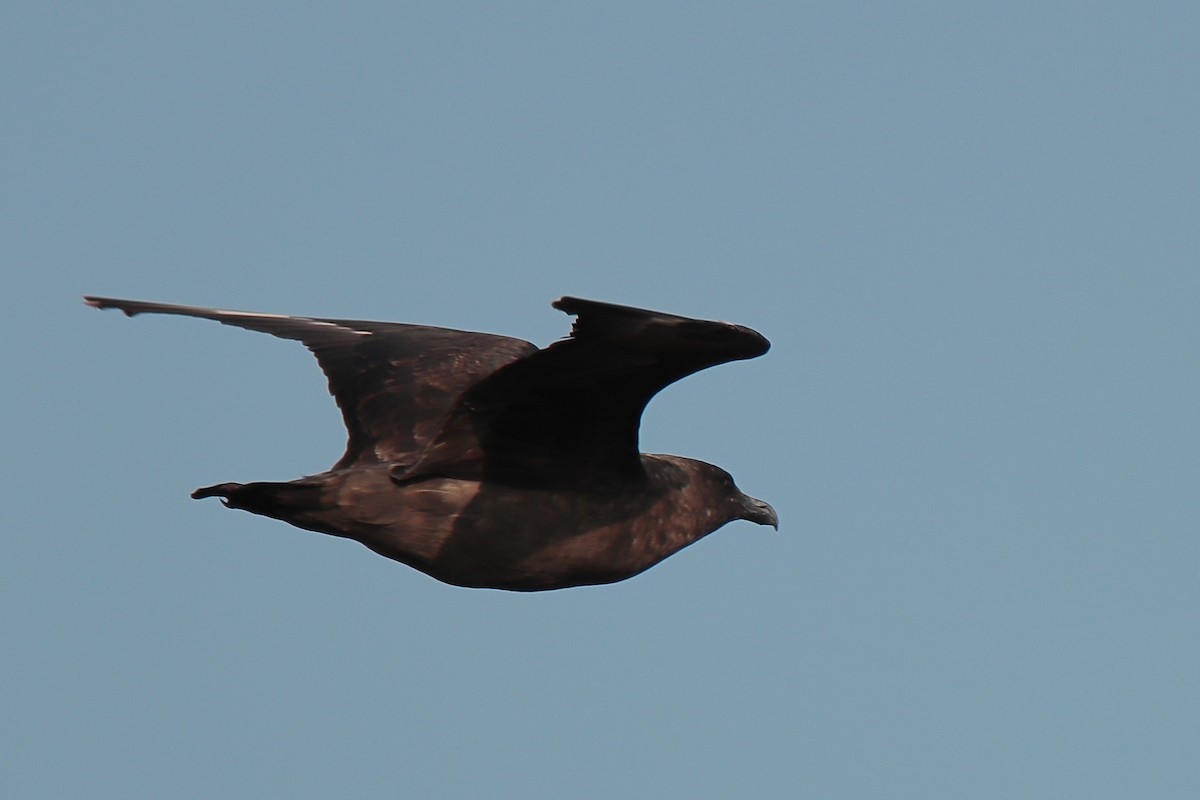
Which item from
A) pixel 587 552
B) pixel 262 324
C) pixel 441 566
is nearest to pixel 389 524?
pixel 441 566

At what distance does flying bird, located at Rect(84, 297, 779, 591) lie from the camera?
30.4 ft

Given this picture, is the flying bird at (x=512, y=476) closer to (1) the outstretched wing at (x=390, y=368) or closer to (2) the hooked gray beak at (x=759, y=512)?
(1) the outstretched wing at (x=390, y=368)

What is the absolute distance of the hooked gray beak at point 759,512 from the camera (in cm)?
1145

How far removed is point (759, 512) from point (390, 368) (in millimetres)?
2512

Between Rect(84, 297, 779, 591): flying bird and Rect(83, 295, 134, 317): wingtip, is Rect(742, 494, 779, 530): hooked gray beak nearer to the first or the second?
Rect(84, 297, 779, 591): flying bird

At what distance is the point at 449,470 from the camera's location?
9.83 meters

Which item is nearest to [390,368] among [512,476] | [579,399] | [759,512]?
[512,476]

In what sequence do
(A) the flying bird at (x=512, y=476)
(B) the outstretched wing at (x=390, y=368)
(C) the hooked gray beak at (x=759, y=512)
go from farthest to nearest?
(C) the hooked gray beak at (x=759, y=512)
(B) the outstretched wing at (x=390, y=368)
(A) the flying bird at (x=512, y=476)

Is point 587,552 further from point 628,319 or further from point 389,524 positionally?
point 628,319

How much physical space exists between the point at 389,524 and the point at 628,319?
2346mm

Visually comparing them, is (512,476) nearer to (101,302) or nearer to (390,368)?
(390,368)

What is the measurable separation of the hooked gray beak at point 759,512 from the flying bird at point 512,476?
1.84ft

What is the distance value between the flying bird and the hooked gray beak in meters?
0.56

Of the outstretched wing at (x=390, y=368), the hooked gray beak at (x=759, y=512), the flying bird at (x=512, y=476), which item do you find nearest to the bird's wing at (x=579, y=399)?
the flying bird at (x=512, y=476)
